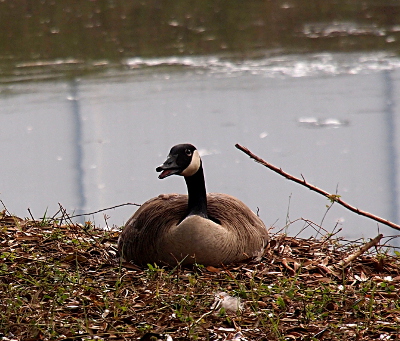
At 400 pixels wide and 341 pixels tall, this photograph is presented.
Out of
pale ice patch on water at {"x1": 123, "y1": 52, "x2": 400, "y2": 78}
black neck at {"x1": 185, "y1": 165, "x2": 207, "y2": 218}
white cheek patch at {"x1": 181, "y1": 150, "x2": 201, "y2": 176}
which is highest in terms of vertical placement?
white cheek patch at {"x1": 181, "y1": 150, "x2": 201, "y2": 176}

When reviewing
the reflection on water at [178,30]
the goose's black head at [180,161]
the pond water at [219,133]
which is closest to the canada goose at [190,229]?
the goose's black head at [180,161]

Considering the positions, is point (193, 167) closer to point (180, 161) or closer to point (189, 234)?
point (180, 161)

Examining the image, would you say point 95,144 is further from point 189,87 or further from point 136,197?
point 189,87

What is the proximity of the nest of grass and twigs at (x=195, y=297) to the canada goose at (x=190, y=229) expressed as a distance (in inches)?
3.5

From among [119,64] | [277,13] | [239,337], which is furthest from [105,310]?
[277,13]

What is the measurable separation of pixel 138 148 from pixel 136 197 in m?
1.62

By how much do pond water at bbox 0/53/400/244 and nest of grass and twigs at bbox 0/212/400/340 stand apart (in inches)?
67.4

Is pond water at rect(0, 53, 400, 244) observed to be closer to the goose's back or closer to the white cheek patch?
the goose's back

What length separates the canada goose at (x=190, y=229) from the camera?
385 centimetres

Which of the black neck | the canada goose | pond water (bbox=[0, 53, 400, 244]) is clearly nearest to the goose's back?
the canada goose

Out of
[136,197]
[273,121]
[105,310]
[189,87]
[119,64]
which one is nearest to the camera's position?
[105,310]

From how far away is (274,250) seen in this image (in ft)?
14.2

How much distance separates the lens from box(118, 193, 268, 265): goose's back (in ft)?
12.6

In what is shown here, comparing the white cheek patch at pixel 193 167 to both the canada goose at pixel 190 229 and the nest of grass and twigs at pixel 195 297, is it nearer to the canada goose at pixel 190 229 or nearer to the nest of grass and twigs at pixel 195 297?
the canada goose at pixel 190 229
